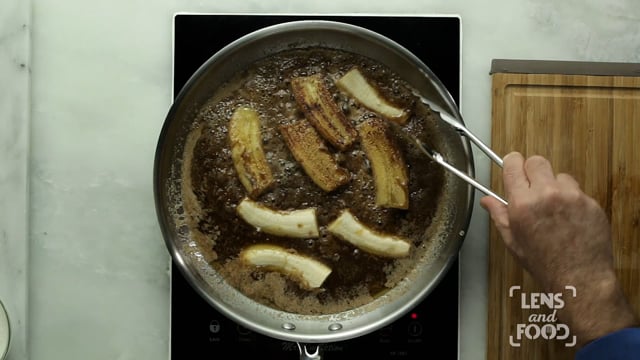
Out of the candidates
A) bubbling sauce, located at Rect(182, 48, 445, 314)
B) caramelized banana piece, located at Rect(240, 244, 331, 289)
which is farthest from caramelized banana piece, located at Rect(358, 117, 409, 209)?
caramelized banana piece, located at Rect(240, 244, 331, 289)

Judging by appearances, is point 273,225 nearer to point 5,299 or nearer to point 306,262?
point 306,262

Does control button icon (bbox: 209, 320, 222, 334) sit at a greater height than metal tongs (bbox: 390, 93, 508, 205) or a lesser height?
lesser

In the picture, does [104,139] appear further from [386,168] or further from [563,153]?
[563,153]

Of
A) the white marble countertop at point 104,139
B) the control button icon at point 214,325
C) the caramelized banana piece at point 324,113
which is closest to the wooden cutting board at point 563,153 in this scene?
the white marble countertop at point 104,139

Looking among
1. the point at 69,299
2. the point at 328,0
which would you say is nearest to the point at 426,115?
the point at 328,0

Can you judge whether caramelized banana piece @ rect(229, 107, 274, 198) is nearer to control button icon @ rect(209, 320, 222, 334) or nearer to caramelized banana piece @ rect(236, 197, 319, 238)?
caramelized banana piece @ rect(236, 197, 319, 238)

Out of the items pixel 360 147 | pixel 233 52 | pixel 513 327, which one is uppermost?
pixel 233 52
